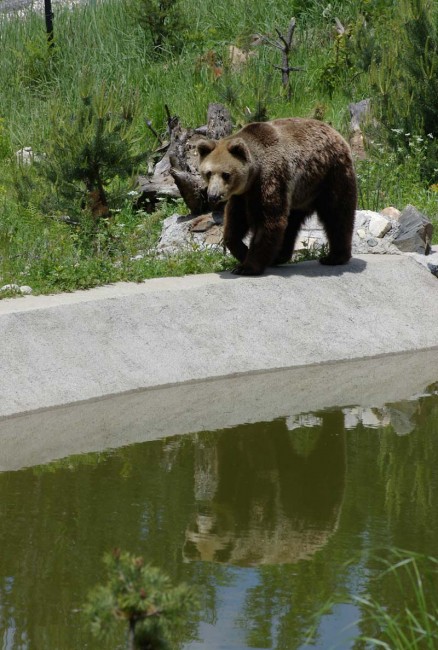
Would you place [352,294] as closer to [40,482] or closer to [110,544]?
[40,482]

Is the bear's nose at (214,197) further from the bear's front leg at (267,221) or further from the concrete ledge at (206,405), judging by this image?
the concrete ledge at (206,405)

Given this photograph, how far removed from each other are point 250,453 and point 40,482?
1475 millimetres

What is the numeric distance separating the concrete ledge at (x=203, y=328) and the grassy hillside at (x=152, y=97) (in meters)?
0.68

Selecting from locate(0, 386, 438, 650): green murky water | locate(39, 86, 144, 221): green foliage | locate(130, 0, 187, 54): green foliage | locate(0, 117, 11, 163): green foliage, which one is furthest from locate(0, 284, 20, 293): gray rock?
locate(130, 0, 187, 54): green foliage

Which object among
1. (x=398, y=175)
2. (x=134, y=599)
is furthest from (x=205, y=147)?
(x=134, y=599)

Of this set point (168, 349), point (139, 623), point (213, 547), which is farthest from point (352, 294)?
point (139, 623)

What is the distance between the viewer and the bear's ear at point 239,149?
30.2 ft

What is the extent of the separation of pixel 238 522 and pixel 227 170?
394 cm

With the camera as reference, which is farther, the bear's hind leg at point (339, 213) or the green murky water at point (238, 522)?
the bear's hind leg at point (339, 213)

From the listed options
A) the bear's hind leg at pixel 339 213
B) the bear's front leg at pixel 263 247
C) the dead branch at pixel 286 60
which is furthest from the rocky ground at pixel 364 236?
the dead branch at pixel 286 60

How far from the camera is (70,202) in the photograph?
12.0m

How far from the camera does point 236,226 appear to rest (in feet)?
32.7

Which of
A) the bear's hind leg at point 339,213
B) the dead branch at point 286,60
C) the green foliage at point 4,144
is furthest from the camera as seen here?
the dead branch at point 286,60

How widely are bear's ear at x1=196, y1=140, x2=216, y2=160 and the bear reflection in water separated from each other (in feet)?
8.97
